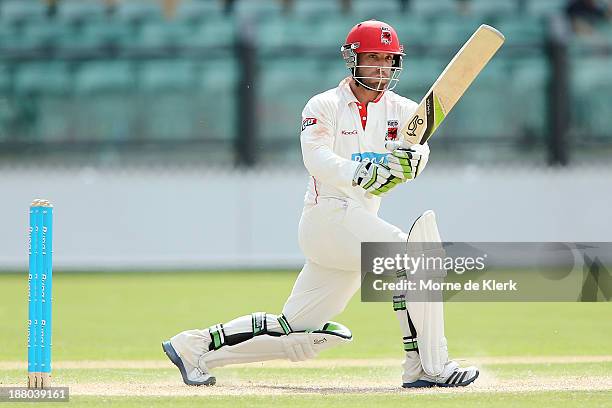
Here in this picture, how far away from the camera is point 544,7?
16109mm

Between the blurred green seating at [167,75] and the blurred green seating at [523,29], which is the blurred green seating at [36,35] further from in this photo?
the blurred green seating at [523,29]

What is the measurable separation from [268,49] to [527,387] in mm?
9249

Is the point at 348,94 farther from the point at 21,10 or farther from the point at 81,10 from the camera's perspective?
the point at 21,10

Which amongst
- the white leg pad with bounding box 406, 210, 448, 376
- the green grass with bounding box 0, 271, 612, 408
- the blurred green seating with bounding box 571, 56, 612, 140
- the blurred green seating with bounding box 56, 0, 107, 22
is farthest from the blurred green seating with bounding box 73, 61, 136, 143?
the white leg pad with bounding box 406, 210, 448, 376

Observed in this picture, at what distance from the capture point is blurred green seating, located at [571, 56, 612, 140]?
47.8ft

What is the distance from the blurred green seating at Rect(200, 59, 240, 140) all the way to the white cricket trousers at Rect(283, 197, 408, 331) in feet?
28.8

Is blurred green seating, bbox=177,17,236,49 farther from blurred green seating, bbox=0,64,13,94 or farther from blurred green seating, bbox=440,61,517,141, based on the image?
blurred green seating, bbox=440,61,517,141

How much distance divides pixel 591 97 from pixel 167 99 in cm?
503

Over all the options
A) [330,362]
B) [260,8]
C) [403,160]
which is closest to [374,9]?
[260,8]

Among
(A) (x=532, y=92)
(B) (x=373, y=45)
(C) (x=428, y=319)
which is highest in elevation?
(B) (x=373, y=45)

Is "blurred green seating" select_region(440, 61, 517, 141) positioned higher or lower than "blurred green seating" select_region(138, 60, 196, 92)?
lower

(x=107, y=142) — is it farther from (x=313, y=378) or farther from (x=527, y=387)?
(x=527, y=387)

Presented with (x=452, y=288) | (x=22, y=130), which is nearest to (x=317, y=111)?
(x=452, y=288)

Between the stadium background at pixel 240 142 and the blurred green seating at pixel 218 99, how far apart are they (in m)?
0.02
